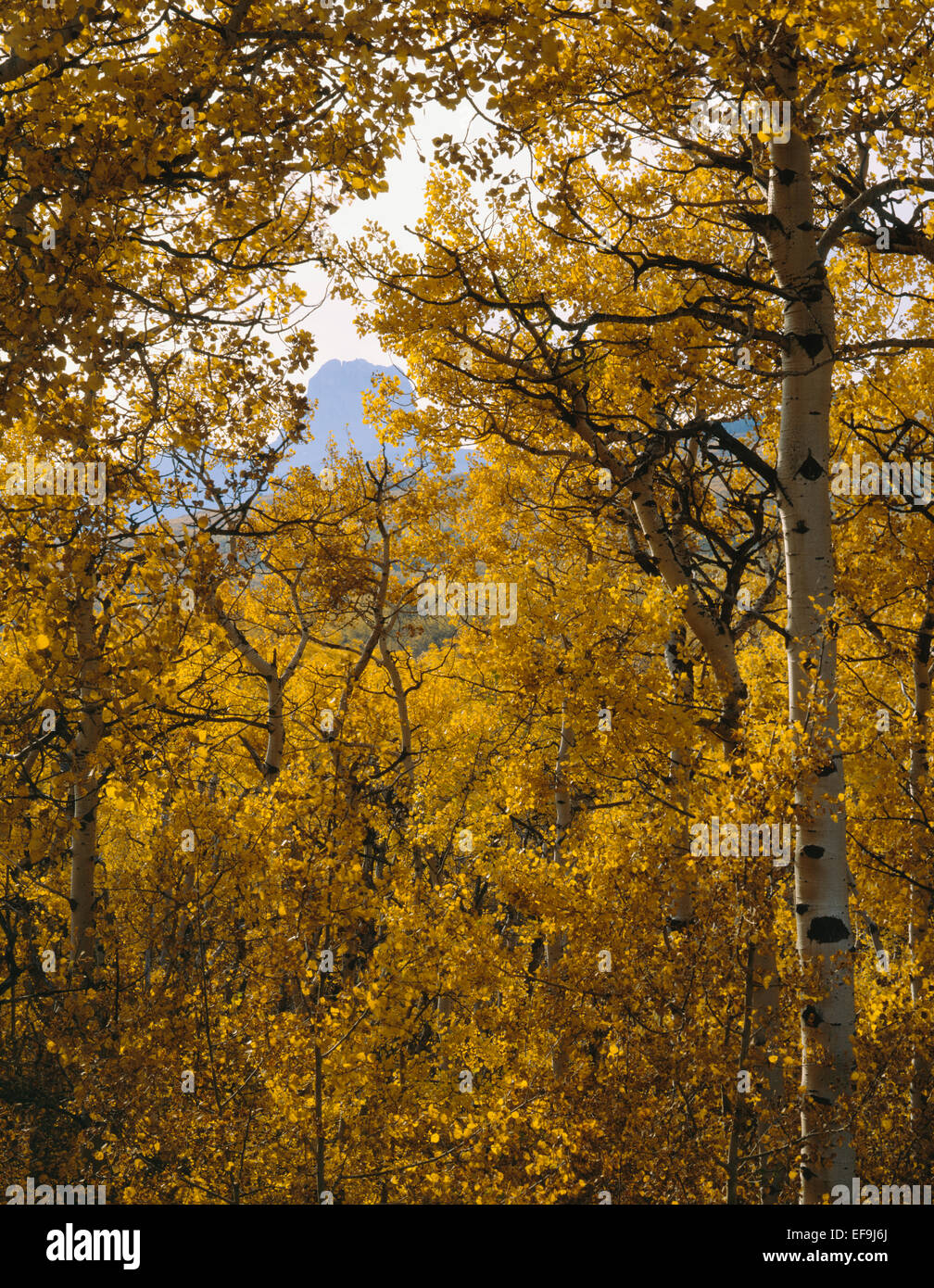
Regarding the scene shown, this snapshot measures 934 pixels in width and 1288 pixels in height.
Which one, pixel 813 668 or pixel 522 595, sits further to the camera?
pixel 522 595

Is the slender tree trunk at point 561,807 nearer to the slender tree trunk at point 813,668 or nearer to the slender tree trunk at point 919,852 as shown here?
the slender tree trunk at point 919,852

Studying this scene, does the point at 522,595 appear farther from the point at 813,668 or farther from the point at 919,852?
the point at 813,668

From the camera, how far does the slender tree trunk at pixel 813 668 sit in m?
4.05

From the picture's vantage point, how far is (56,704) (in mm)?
6219

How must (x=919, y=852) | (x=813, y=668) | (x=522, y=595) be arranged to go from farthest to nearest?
(x=522, y=595) < (x=919, y=852) < (x=813, y=668)

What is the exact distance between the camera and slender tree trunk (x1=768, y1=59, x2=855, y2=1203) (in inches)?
159

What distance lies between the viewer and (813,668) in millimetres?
4164

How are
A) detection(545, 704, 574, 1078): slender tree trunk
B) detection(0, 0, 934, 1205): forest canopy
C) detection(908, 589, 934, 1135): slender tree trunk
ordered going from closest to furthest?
detection(0, 0, 934, 1205): forest canopy
detection(908, 589, 934, 1135): slender tree trunk
detection(545, 704, 574, 1078): slender tree trunk

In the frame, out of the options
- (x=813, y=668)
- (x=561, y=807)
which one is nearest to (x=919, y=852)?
(x=561, y=807)

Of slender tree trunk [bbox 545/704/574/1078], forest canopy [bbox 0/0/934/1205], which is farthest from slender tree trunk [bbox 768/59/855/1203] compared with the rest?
slender tree trunk [bbox 545/704/574/1078]

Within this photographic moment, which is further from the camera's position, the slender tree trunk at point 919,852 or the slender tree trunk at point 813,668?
the slender tree trunk at point 919,852

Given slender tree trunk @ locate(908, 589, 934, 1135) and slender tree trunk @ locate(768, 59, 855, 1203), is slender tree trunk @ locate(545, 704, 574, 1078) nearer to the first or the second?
slender tree trunk @ locate(908, 589, 934, 1135)

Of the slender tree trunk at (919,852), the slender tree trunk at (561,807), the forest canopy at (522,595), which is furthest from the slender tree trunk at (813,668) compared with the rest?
the slender tree trunk at (561,807)
